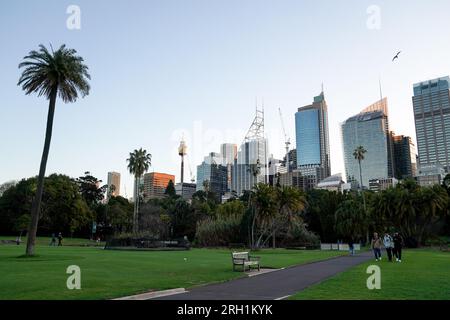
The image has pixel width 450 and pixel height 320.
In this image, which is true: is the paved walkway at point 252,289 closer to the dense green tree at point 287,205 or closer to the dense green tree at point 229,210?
the dense green tree at point 287,205

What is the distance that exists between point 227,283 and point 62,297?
18.8 ft

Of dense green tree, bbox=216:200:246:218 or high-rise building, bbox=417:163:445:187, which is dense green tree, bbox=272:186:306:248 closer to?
dense green tree, bbox=216:200:246:218

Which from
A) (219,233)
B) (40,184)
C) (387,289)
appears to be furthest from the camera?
(219,233)

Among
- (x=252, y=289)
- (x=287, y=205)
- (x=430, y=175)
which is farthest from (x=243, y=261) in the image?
(x=430, y=175)

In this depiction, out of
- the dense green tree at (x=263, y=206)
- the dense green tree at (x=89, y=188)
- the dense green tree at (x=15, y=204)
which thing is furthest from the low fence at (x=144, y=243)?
the dense green tree at (x=89, y=188)

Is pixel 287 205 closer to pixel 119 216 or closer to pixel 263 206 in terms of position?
pixel 263 206

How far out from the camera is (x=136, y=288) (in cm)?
1214

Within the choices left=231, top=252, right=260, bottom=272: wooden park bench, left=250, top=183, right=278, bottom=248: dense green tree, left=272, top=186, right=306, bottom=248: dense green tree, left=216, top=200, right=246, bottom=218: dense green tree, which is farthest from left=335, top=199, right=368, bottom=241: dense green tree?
left=231, top=252, right=260, bottom=272: wooden park bench

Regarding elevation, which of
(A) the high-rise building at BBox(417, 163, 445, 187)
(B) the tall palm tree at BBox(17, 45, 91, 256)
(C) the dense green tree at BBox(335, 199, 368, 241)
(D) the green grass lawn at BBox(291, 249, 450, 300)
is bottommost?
(D) the green grass lawn at BBox(291, 249, 450, 300)

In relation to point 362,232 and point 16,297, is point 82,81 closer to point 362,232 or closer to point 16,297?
point 16,297

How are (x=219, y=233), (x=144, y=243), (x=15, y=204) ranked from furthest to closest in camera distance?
(x=15, y=204), (x=219, y=233), (x=144, y=243)

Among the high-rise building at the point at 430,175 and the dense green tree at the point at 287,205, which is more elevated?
the high-rise building at the point at 430,175

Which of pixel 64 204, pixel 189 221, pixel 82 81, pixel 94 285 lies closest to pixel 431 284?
pixel 94 285
